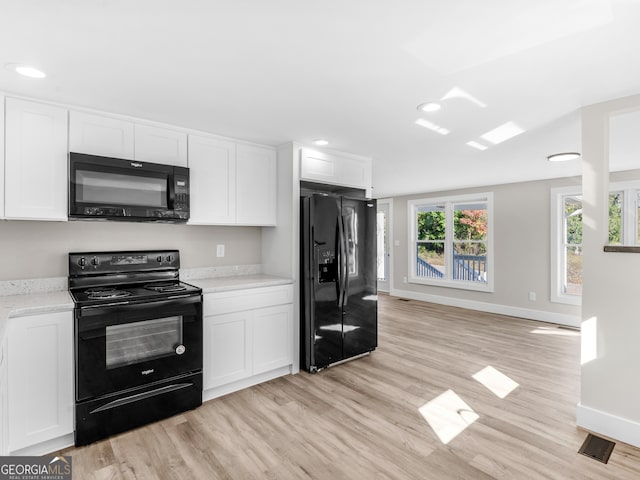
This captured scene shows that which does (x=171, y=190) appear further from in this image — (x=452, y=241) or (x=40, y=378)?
(x=452, y=241)

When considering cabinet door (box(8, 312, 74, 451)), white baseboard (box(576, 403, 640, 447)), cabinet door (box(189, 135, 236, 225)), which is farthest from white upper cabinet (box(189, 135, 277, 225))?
white baseboard (box(576, 403, 640, 447))

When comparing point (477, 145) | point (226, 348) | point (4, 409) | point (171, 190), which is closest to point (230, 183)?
point (171, 190)

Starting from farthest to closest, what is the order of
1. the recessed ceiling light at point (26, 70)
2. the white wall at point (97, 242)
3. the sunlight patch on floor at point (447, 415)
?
the white wall at point (97, 242) < the sunlight patch on floor at point (447, 415) < the recessed ceiling light at point (26, 70)

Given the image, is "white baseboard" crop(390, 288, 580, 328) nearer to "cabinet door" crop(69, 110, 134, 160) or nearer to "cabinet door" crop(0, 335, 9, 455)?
"cabinet door" crop(69, 110, 134, 160)

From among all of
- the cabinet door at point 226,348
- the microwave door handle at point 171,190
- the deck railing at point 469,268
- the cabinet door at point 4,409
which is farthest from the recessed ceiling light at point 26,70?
the deck railing at point 469,268

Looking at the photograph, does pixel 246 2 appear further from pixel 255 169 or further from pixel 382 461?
pixel 382 461

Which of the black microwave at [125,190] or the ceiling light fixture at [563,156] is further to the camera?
the ceiling light fixture at [563,156]

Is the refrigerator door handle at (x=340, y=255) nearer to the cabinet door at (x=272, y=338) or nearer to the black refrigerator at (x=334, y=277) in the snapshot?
the black refrigerator at (x=334, y=277)

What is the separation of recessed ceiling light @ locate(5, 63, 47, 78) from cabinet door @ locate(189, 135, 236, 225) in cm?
113

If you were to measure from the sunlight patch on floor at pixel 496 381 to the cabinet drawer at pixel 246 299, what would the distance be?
1.95 meters

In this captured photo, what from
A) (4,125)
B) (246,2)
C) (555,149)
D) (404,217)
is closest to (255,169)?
(4,125)

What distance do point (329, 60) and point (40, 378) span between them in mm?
2523

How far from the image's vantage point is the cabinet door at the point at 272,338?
3126mm

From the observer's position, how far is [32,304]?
7.01 feet
